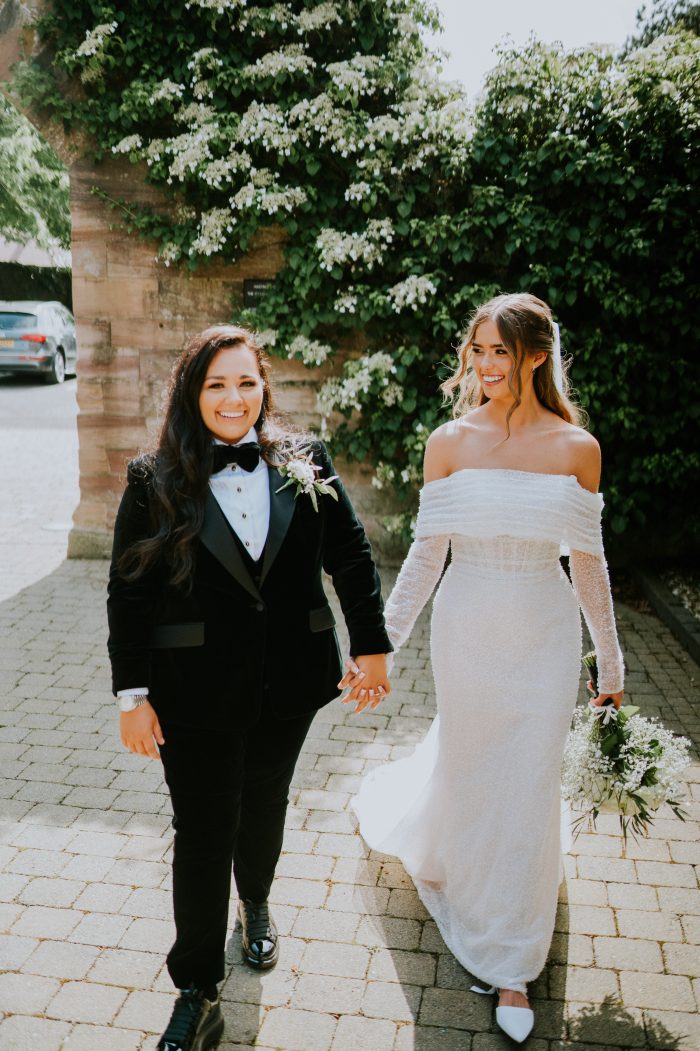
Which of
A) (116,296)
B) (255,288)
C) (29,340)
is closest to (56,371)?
(29,340)

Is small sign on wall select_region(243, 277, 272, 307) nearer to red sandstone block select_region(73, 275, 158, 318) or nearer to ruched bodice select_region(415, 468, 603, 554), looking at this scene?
red sandstone block select_region(73, 275, 158, 318)

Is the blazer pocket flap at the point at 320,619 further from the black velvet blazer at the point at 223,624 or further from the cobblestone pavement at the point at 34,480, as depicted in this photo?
the cobblestone pavement at the point at 34,480

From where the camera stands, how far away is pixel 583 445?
277 cm

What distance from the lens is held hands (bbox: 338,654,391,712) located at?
2.75m

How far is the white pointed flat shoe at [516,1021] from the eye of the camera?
2.56m

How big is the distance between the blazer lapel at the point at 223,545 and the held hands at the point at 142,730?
1.45 ft

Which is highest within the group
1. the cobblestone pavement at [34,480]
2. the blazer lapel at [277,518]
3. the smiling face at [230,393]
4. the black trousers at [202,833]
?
the smiling face at [230,393]

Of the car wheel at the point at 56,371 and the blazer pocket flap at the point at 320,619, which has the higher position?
the blazer pocket flap at the point at 320,619

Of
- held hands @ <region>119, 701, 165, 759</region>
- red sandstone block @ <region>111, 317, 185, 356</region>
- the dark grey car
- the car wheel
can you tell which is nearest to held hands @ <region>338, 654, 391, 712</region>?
held hands @ <region>119, 701, 165, 759</region>

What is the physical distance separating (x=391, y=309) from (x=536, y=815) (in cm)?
465

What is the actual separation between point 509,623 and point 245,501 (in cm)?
92

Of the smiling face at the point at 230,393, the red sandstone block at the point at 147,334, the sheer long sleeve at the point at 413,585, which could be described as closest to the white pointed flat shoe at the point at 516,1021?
the sheer long sleeve at the point at 413,585

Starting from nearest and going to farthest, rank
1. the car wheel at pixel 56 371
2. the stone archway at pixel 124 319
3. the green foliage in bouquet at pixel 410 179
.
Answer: the green foliage in bouquet at pixel 410 179 < the stone archway at pixel 124 319 < the car wheel at pixel 56 371

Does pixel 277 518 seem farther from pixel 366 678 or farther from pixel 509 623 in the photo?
pixel 509 623
